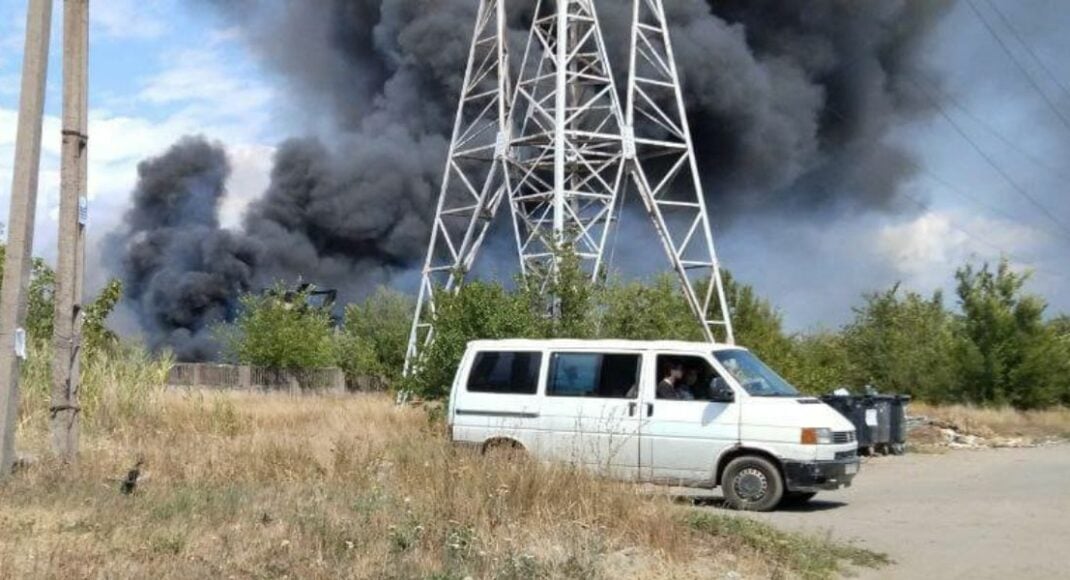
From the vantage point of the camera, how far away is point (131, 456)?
11984mm

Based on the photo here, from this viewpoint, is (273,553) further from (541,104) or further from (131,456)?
(541,104)

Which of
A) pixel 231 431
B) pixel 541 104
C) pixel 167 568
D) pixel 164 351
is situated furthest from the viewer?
pixel 541 104

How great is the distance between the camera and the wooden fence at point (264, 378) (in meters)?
37.4

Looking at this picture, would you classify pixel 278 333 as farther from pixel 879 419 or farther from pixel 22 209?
pixel 22 209

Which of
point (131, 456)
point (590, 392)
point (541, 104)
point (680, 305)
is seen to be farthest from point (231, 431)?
point (541, 104)

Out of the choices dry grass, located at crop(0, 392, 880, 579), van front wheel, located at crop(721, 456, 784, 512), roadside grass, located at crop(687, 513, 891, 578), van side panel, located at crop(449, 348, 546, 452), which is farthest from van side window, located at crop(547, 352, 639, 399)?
roadside grass, located at crop(687, 513, 891, 578)

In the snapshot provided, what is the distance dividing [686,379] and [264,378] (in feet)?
97.1

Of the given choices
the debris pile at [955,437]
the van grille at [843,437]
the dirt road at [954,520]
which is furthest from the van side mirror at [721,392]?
the debris pile at [955,437]

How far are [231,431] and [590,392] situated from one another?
5.09 meters

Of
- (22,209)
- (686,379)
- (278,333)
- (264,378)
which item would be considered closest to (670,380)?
(686,379)

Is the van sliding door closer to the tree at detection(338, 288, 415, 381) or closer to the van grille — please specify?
the van grille

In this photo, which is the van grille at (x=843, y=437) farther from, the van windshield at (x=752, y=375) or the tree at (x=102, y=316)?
the tree at (x=102, y=316)

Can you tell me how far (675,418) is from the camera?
43.8 feet

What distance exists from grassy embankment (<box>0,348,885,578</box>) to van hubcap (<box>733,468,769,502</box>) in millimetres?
3057
